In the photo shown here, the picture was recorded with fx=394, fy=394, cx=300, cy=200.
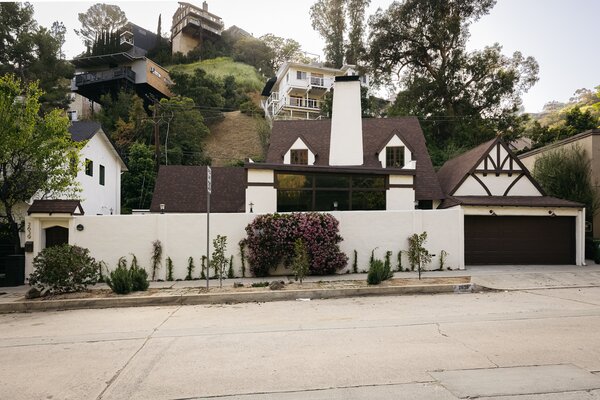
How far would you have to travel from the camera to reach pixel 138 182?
33875 millimetres

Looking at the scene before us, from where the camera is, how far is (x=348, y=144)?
22.6 metres

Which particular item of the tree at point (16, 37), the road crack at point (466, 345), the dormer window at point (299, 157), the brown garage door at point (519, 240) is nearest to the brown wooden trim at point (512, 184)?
the brown garage door at point (519, 240)

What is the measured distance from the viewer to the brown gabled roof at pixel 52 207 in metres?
13.6

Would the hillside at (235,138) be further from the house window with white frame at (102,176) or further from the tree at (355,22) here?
the house window with white frame at (102,176)

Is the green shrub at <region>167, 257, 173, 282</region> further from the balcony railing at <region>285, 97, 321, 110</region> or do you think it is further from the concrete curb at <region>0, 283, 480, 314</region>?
the balcony railing at <region>285, 97, 321, 110</region>

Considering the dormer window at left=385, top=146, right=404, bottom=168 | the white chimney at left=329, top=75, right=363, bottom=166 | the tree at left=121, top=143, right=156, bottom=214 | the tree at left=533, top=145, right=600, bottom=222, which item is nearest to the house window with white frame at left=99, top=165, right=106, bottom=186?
the tree at left=121, top=143, right=156, bottom=214

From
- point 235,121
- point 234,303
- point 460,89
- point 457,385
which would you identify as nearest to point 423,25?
point 460,89

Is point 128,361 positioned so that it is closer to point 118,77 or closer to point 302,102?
point 118,77

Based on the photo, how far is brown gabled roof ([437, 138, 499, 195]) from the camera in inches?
768

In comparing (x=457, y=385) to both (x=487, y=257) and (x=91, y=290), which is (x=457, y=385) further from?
(x=487, y=257)

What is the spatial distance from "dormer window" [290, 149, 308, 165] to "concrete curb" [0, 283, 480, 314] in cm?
1303

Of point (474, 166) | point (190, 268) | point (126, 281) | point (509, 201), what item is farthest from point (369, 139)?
point (126, 281)

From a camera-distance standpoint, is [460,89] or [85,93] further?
[85,93]

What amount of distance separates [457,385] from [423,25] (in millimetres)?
41227
